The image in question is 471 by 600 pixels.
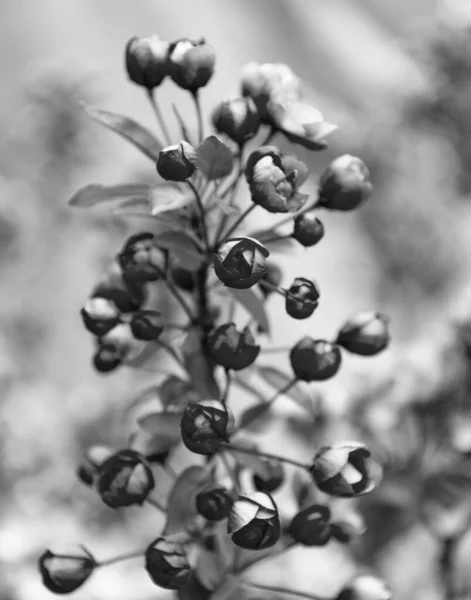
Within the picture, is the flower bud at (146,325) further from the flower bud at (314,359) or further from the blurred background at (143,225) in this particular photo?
the blurred background at (143,225)

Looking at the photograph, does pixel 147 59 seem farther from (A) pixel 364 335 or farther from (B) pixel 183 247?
(A) pixel 364 335

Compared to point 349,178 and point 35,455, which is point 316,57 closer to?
point 35,455

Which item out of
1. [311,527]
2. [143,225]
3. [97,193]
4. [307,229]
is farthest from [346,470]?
[143,225]

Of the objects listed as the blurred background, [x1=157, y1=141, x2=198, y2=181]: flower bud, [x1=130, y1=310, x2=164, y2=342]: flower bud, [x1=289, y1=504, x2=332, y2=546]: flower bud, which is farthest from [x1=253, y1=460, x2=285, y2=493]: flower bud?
the blurred background

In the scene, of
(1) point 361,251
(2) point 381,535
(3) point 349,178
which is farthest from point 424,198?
(3) point 349,178

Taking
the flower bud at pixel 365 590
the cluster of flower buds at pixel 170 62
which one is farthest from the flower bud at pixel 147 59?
the flower bud at pixel 365 590

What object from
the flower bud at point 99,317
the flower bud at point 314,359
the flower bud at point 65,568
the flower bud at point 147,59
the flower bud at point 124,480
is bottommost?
the flower bud at point 65,568
